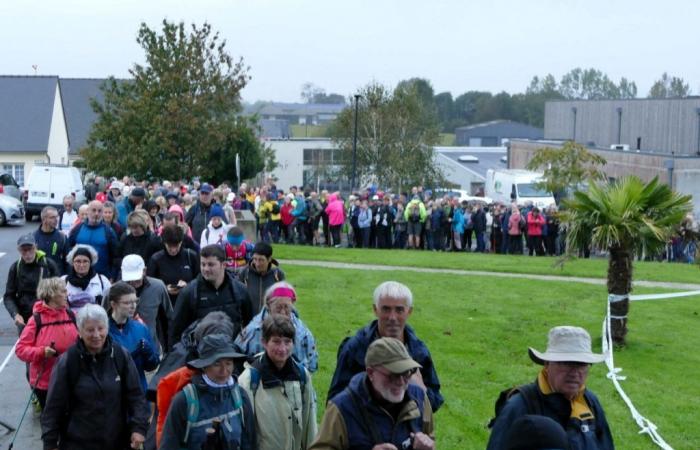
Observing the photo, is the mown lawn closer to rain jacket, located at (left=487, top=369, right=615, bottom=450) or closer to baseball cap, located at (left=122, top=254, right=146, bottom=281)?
baseball cap, located at (left=122, top=254, right=146, bottom=281)

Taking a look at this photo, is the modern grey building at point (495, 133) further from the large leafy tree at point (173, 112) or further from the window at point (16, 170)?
the large leafy tree at point (173, 112)

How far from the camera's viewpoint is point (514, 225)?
3177 centimetres

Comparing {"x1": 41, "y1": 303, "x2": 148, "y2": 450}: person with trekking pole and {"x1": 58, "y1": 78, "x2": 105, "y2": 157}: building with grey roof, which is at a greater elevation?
{"x1": 58, "y1": 78, "x2": 105, "y2": 157}: building with grey roof

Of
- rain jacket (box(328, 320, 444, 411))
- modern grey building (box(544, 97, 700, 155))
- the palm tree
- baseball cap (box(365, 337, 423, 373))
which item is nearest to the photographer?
baseball cap (box(365, 337, 423, 373))

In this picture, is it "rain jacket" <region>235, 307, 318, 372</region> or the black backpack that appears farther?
"rain jacket" <region>235, 307, 318, 372</region>

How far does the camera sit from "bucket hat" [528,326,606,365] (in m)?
6.02

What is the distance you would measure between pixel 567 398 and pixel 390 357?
1.05 metres

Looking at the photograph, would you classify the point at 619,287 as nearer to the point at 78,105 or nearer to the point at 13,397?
the point at 13,397

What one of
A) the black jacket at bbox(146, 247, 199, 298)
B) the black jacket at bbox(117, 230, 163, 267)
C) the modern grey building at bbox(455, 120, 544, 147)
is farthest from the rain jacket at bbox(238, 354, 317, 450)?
the modern grey building at bbox(455, 120, 544, 147)

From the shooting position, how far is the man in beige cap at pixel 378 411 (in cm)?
565

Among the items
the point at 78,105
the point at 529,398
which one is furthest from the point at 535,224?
the point at 78,105

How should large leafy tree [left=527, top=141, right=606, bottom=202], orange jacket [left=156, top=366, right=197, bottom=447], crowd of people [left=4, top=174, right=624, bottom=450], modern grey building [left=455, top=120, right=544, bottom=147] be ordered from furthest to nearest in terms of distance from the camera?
modern grey building [left=455, top=120, right=544, bottom=147] < large leafy tree [left=527, top=141, right=606, bottom=202] < orange jacket [left=156, top=366, right=197, bottom=447] < crowd of people [left=4, top=174, right=624, bottom=450]

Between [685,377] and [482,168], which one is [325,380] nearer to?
[685,377]

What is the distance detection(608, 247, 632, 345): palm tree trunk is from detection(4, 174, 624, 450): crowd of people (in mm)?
7023
